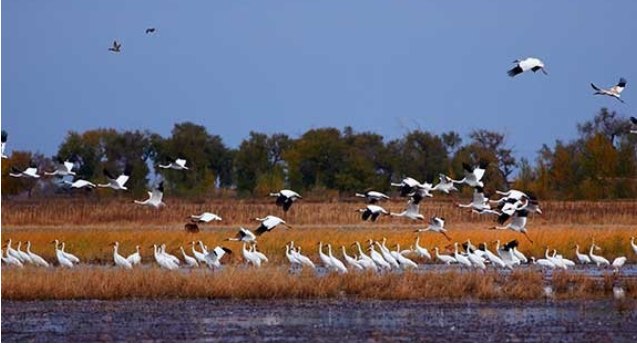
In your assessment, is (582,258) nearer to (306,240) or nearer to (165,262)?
(306,240)

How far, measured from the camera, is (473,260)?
95.2 feet

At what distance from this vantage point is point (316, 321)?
21.8 meters

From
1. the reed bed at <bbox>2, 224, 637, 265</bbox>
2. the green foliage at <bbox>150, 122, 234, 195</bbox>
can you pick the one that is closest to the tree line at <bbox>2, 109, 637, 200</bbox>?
the green foliage at <bbox>150, 122, 234, 195</bbox>

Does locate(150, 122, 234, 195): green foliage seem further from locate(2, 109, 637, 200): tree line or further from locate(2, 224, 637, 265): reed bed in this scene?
locate(2, 224, 637, 265): reed bed

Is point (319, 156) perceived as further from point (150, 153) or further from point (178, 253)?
point (178, 253)

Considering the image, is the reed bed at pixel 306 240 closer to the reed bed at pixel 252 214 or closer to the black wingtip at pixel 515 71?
the reed bed at pixel 252 214

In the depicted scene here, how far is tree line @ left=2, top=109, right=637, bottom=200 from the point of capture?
213 feet

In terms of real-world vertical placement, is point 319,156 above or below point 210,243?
above

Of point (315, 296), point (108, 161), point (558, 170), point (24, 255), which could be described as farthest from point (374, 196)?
point (108, 161)

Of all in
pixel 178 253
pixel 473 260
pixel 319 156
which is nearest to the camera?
pixel 473 260

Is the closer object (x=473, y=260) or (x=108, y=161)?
(x=473, y=260)

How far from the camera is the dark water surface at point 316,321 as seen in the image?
20109 millimetres

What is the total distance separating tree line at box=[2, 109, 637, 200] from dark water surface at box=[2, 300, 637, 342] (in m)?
38.6

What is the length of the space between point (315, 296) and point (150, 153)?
193ft
